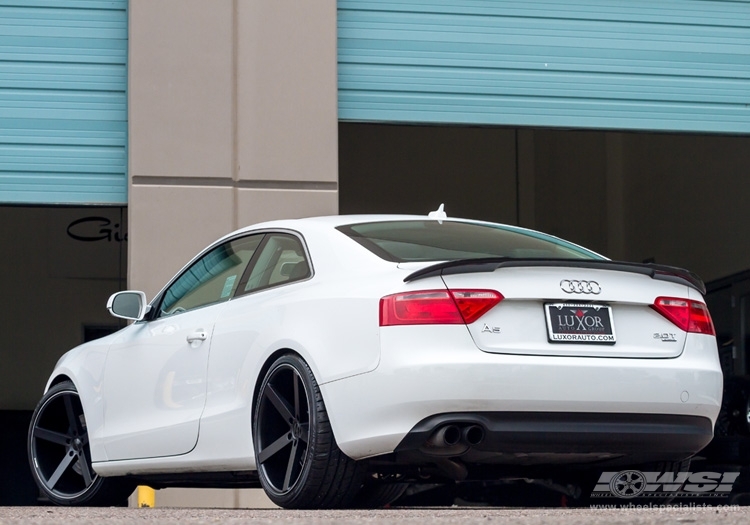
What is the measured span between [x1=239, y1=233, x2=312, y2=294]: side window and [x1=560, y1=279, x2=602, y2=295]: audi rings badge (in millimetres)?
1166

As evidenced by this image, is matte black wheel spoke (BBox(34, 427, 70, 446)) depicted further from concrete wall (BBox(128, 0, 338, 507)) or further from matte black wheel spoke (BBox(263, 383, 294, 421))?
matte black wheel spoke (BBox(263, 383, 294, 421))

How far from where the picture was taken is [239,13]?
9742 millimetres

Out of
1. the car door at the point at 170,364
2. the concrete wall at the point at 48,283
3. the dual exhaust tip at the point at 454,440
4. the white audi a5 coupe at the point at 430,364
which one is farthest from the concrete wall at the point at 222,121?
Result: the concrete wall at the point at 48,283

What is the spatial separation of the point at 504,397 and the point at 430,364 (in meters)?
0.31

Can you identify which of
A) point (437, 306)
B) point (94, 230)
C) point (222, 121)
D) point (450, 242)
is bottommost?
point (437, 306)

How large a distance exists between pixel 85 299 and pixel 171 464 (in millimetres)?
13218

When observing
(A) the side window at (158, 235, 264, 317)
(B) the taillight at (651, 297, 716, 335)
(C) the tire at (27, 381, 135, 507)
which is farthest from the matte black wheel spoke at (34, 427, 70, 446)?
(B) the taillight at (651, 297, 716, 335)

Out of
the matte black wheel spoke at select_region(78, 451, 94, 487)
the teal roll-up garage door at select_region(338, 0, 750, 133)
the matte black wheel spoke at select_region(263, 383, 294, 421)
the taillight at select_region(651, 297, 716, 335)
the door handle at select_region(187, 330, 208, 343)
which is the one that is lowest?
the matte black wheel spoke at select_region(78, 451, 94, 487)

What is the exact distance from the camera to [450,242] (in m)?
5.51

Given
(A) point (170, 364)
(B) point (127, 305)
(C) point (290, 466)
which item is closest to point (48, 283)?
(B) point (127, 305)

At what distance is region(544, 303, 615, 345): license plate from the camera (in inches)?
191

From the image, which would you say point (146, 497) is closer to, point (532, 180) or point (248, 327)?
point (248, 327)

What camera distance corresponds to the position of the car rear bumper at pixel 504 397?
4.68 meters

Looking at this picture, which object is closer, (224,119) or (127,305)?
(127,305)
